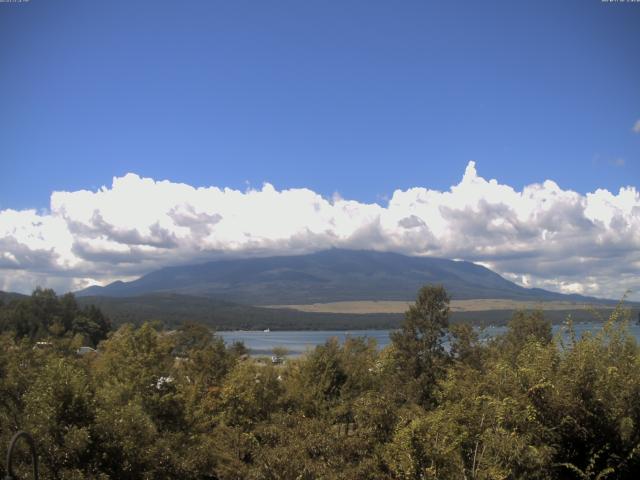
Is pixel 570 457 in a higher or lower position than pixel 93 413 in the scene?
lower

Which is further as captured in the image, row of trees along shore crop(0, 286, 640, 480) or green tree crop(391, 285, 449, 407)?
green tree crop(391, 285, 449, 407)

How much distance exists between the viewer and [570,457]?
1494 centimetres

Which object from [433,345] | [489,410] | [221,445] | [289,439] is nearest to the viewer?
[289,439]

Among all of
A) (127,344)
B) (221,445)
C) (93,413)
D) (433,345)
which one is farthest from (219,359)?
(93,413)

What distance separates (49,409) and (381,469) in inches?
338

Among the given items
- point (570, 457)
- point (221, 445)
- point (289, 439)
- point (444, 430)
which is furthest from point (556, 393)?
point (221, 445)

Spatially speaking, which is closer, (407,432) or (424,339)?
(407,432)

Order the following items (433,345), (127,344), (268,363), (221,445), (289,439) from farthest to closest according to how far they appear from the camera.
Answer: (433,345)
(268,363)
(127,344)
(221,445)
(289,439)

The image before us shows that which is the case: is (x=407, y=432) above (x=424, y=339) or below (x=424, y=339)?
above

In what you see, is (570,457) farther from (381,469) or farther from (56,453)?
(56,453)

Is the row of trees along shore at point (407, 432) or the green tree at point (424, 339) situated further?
the green tree at point (424, 339)

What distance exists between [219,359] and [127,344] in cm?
1170

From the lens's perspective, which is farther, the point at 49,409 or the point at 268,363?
the point at 268,363

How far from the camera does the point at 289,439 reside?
14.2m
